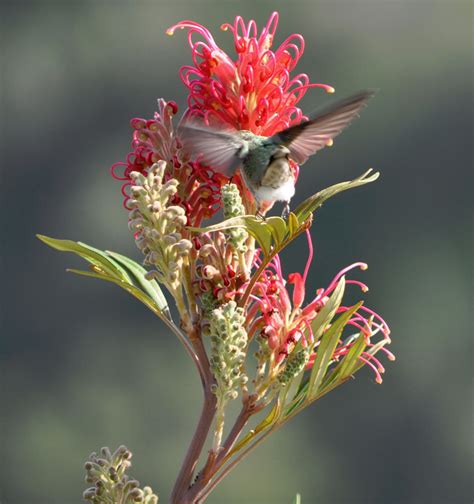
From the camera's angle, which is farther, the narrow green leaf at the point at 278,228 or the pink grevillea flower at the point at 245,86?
the pink grevillea flower at the point at 245,86

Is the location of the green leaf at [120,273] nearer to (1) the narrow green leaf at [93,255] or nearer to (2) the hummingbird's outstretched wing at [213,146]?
Result: (1) the narrow green leaf at [93,255]

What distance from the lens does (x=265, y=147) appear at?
4.86 feet

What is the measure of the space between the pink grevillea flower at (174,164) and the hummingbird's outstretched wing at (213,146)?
0.06 feet

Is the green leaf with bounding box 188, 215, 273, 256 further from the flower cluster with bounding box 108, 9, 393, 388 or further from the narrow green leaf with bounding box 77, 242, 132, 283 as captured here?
the narrow green leaf with bounding box 77, 242, 132, 283

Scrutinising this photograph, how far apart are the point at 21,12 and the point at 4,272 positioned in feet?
22.0

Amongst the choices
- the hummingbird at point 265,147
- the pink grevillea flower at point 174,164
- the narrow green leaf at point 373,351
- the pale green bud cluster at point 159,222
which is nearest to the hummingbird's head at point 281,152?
the hummingbird at point 265,147

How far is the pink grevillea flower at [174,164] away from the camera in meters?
1.40

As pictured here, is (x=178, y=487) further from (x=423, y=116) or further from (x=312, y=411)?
(x=423, y=116)

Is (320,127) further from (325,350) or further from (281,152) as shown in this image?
(325,350)

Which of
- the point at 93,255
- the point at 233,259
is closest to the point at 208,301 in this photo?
the point at 233,259

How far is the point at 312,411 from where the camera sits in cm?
1560

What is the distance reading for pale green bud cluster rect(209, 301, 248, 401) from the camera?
1.27 meters

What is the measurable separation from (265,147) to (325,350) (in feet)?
1.06

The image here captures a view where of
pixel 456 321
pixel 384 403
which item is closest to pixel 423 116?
pixel 456 321
